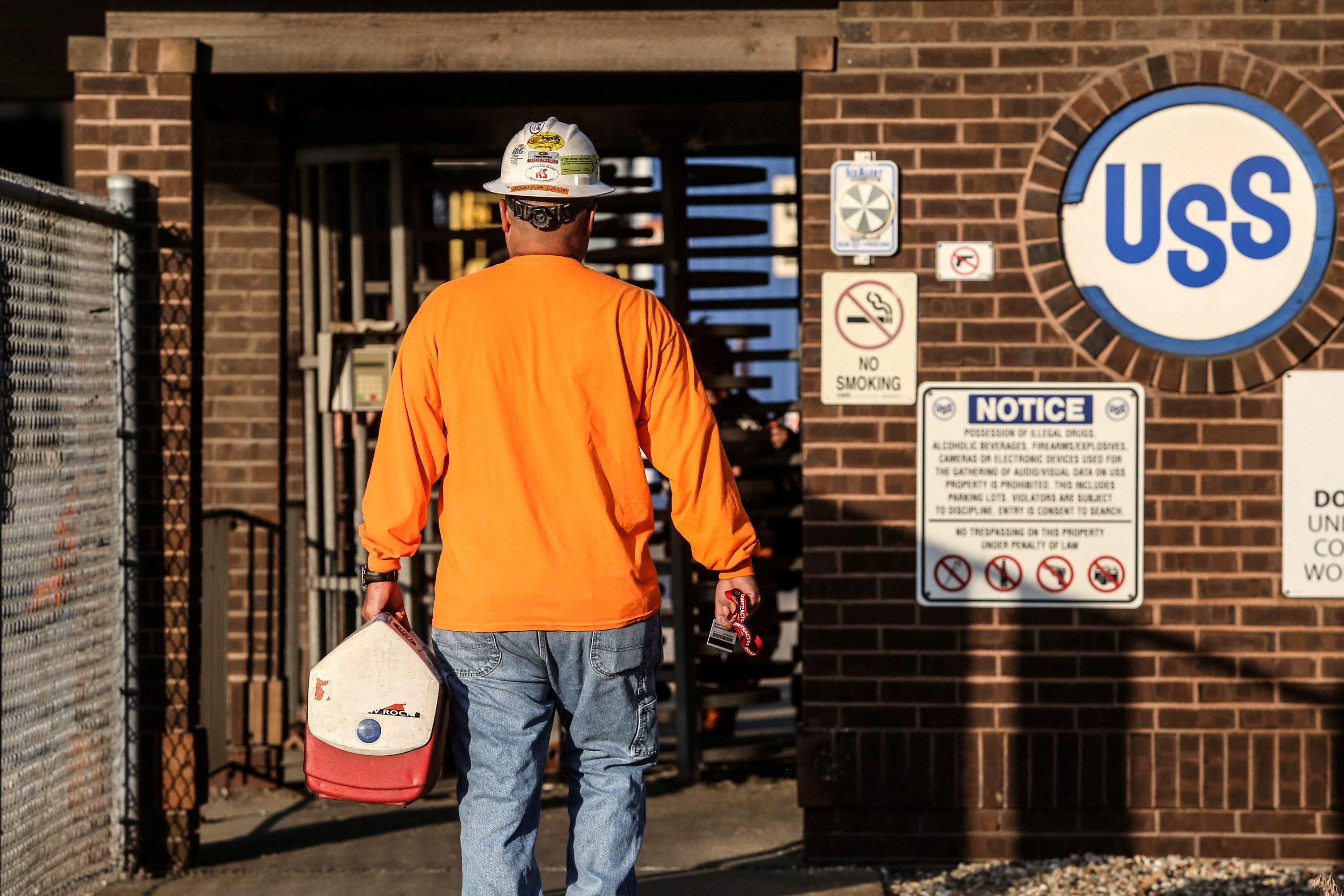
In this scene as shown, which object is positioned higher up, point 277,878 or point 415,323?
point 415,323

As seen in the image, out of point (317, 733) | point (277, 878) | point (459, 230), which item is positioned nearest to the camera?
point (317, 733)

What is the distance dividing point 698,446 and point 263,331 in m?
4.08

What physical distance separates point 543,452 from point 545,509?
0.14m

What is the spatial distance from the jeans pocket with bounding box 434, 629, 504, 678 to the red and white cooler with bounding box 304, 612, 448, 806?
0.19ft

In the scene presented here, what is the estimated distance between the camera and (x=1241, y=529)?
531 cm

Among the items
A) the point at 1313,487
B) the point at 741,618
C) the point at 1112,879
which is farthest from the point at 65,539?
the point at 1313,487

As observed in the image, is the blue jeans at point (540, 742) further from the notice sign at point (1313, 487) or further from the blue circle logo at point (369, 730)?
the notice sign at point (1313, 487)

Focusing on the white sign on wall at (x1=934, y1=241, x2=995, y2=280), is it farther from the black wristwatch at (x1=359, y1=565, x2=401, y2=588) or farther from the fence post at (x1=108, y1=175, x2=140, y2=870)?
the fence post at (x1=108, y1=175, x2=140, y2=870)

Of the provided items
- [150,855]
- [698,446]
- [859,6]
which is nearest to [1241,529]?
[859,6]

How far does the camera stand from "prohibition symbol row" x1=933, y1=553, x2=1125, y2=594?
17.4 ft

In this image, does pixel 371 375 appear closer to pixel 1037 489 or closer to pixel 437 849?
pixel 437 849

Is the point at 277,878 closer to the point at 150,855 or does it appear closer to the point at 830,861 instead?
the point at 150,855

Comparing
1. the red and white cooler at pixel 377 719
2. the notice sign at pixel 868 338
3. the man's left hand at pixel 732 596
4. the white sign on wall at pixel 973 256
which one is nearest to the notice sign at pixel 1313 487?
the white sign on wall at pixel 973 256

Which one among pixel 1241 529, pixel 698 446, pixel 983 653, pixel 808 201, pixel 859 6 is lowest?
pixel 983 653
